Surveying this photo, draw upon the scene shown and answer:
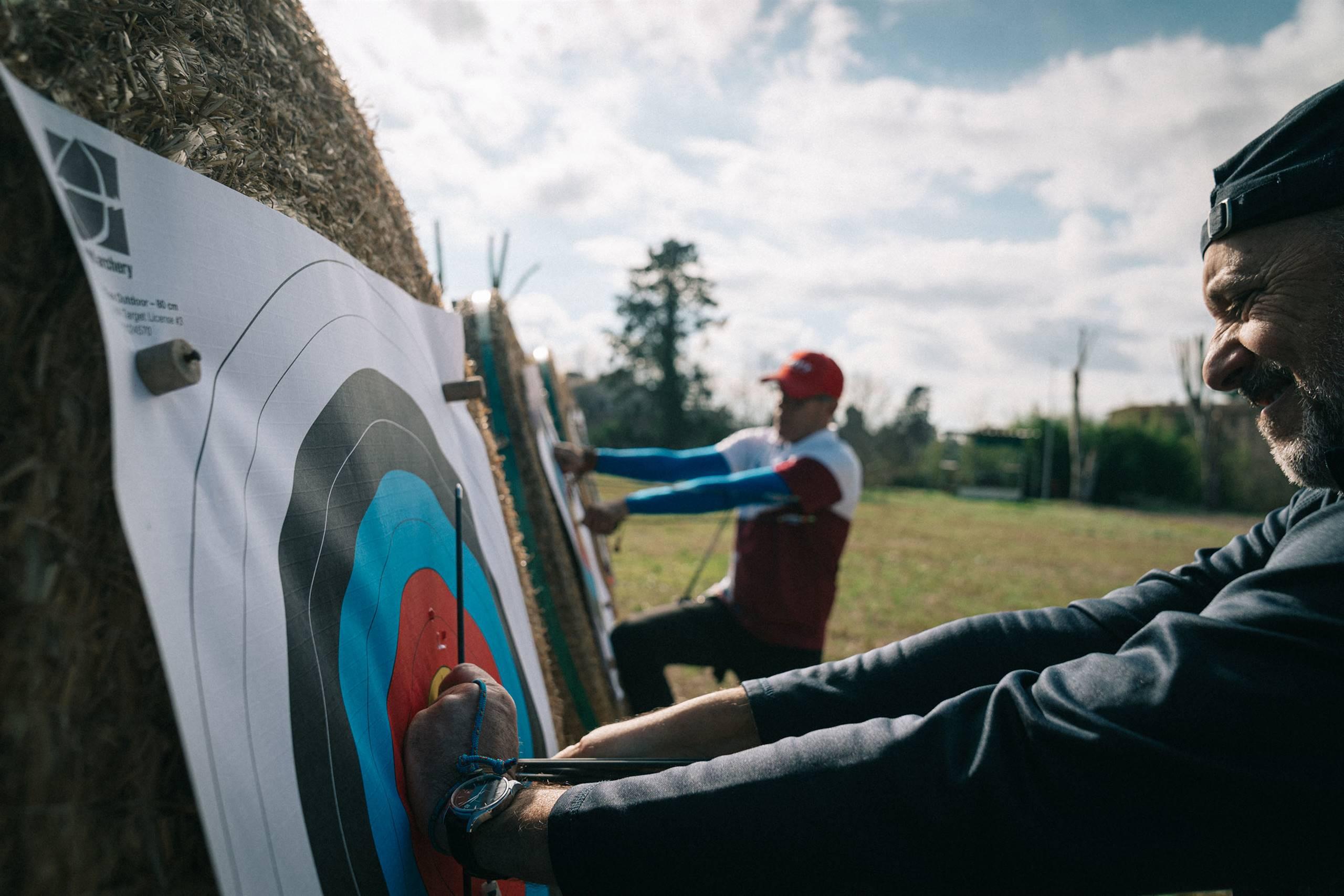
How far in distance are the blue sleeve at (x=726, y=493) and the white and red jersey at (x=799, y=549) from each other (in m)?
0.04

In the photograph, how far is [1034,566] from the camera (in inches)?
397

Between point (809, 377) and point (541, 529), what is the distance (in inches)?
49.2

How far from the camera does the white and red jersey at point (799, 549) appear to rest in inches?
109

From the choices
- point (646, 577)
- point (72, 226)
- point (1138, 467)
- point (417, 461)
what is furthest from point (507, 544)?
point (1138, 467)

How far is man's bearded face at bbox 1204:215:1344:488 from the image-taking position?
0.94 meters

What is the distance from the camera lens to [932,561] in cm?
1007

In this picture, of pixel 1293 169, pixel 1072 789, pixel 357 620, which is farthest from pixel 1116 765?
pixel 357 620

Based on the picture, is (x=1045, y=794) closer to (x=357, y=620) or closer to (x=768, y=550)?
(x=357, y=620)

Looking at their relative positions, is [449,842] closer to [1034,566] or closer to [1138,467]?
[1034,566]

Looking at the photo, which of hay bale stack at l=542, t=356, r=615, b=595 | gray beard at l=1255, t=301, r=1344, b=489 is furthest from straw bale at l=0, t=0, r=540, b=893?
hay bale stack at l=542, t=356, r=615, b=595

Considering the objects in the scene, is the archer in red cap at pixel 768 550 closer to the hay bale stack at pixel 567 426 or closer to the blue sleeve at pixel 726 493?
the blue sleeve at pixel 726 493

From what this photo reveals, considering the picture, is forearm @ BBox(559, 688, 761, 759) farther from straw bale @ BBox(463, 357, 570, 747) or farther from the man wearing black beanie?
straw bale @ BBox(463, 357, 570, 747)

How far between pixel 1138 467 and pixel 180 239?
100ft

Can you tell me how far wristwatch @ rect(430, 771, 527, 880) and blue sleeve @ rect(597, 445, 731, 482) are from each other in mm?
2126
